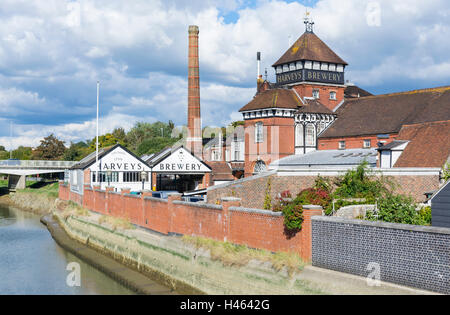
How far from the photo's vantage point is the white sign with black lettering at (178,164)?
168ft

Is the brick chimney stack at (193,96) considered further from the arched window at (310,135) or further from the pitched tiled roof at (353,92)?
the pitched tiled roof at (353,92)

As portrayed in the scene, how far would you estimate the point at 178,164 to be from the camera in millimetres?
51531

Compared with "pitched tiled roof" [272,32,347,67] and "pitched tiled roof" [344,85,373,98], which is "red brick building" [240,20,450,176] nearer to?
"pitched tiled roof" [272,32,347,67]

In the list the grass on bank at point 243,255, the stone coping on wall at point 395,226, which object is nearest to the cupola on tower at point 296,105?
the grass on bank at point 243,255

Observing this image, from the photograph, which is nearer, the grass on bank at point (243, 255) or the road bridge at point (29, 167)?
the grass on bank at point (243, 255)

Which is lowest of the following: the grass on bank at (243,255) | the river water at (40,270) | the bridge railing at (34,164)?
the river water at (40,270)

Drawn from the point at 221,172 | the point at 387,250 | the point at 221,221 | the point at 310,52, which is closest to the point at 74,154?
the point at 221,172

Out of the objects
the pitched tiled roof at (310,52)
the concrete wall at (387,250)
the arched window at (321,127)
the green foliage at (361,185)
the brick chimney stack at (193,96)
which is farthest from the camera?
the brick chimney stack at (193,96)

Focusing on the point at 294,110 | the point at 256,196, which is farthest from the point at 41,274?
the point at 294,110

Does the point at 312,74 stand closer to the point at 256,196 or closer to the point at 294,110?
the point at 294,110

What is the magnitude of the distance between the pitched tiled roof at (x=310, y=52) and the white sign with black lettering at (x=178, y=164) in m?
13.6

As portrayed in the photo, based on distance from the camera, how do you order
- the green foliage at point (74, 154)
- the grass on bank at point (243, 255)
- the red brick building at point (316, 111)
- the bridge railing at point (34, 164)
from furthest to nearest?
the green foliage at point (74, 154)
the bridge railing at point (34, 164)
the red brick building at point (316, 111)
the grass on bank at point (243, 255)

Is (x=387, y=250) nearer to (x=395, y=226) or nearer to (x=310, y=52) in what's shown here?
(x=395, y=226)
